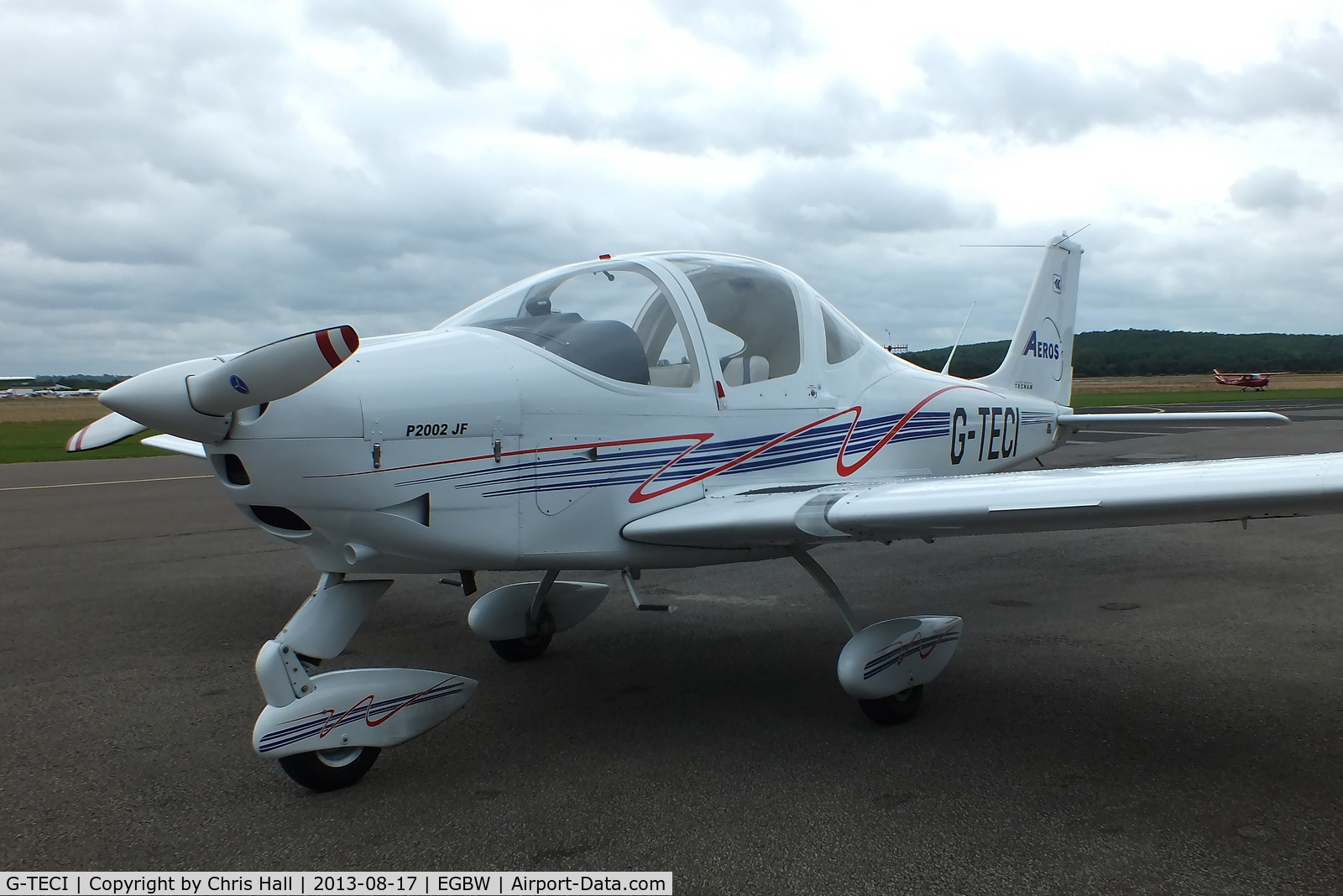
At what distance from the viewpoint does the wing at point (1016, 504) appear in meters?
3.03

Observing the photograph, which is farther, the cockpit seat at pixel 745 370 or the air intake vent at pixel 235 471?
the cockpit seat at pixel 745 370

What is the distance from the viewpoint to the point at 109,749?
12.3 feet

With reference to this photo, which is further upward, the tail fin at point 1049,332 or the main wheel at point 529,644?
the tail fin at point 1049,332

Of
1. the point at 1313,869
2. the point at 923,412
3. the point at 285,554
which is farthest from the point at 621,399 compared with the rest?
the point at 285,554

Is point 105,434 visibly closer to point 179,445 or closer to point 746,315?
point 179,445

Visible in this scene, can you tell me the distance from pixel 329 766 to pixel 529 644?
5.93ft

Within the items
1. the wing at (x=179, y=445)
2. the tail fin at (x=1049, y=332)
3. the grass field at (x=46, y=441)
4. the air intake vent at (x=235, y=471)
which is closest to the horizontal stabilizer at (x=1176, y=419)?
the tail fin at (x=1049, y=332)

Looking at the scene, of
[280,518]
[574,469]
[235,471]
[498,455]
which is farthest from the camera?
[574,469]

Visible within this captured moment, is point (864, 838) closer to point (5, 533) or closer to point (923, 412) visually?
point (923, 412)

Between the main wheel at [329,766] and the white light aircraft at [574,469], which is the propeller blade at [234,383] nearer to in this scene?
the white light aircraft at [574,469]

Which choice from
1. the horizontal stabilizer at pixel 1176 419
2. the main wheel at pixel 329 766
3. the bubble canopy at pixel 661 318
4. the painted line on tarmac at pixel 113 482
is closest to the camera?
the main wheel at pixel 329 766

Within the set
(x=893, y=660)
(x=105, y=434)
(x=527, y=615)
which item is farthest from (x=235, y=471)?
(x=893, y=660)

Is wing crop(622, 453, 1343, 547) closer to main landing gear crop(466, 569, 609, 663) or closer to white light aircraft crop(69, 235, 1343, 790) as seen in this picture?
white light aircraft crop(69, 235, 1343, 790)

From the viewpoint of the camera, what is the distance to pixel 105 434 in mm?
4293
